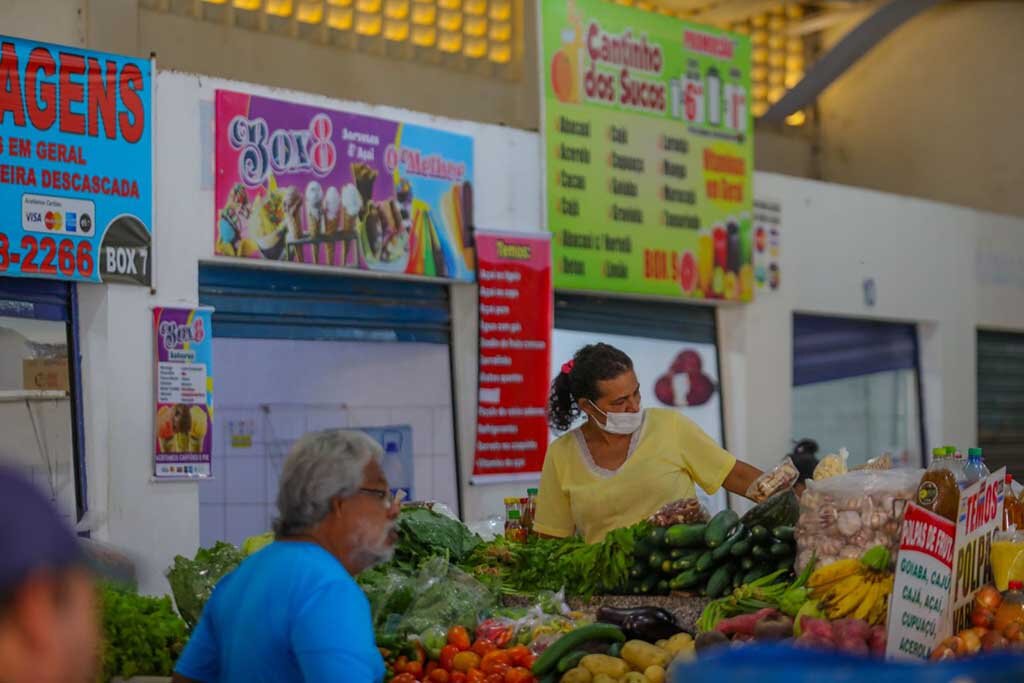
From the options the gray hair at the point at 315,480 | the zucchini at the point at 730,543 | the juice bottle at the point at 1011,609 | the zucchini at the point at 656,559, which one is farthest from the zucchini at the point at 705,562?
the gray hair at the point at 315,480

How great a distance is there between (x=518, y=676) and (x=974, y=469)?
148 cm

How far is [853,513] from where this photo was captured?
3840 mm

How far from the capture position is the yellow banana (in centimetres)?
372

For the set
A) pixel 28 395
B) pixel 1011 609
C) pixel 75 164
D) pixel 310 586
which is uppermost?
pixel 75 164

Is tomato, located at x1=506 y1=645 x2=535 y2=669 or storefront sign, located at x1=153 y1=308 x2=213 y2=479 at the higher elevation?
storefront sign, located at x1=153 y1=308 x2=213 y2=479

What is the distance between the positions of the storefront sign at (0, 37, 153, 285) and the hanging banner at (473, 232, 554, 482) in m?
2.33

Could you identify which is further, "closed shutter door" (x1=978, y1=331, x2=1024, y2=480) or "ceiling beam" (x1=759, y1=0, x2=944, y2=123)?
"closed shutter door" (x1=978, y1=331, x2=1024, y2=480)

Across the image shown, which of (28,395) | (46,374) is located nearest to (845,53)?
(46,374)

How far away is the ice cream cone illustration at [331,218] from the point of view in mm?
7758

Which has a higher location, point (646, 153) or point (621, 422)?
point (646, 153)

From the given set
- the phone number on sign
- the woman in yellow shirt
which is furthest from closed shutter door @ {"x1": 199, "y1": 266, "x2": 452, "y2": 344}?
the woman in yellow shirt

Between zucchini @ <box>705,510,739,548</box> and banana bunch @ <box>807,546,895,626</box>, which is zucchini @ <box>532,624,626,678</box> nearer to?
zucchini @ <box>705,510,739,548</box>

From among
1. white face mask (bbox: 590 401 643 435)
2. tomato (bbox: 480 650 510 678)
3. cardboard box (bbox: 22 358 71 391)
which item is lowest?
tomato (bbox: 480 650 510 678)

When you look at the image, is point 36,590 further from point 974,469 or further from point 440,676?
point 974,469
